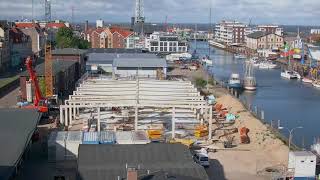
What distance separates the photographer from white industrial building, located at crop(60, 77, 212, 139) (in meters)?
13.1

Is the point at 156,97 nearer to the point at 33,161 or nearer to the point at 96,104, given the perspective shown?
the point at 96,104

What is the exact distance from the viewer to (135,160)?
325 inches

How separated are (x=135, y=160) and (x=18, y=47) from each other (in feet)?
78.4

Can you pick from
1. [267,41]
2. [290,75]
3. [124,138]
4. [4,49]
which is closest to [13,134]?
[124,138]

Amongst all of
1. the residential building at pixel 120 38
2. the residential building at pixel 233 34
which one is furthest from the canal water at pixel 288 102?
the residential building at pixel 233 34

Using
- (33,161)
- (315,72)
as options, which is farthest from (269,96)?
(33,161)

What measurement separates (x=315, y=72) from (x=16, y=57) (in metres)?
18.1

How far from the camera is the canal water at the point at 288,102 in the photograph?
1626 centimetres

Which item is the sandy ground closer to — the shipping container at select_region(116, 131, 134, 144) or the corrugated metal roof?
the shipping container at select_region(116, 131, 134, 144)

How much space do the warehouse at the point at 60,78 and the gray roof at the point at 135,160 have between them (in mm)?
8801

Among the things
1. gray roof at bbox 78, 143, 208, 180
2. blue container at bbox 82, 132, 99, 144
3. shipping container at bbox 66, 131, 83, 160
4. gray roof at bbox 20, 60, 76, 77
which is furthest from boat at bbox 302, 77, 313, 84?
gray roof at bbox 78, 143, 208, 180

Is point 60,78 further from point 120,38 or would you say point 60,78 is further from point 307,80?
point 120,38

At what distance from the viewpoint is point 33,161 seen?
10.1m

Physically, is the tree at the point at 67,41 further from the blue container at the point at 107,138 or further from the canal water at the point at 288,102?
the blue container at the point at 107,138
